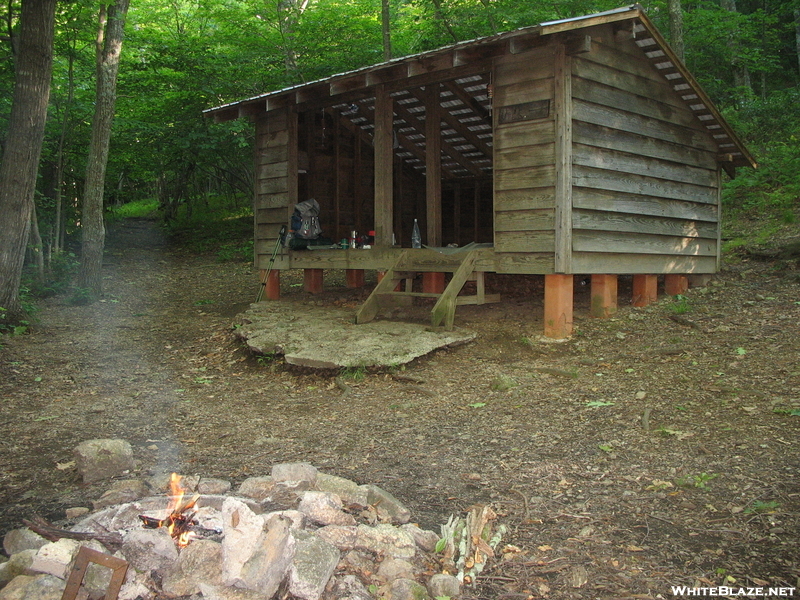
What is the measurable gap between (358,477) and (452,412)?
1.60 m

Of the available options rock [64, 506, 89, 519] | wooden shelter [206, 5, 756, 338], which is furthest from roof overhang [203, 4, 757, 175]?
rock [64, 506, 89, 519]

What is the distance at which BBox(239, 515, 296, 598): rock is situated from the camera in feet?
8.62

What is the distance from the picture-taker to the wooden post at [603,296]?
8359 mm

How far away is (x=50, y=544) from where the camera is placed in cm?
270

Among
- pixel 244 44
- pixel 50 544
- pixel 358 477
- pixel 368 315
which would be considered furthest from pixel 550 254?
pixel 244 44

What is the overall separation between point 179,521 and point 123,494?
61cm

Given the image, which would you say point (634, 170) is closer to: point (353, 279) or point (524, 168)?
point (524, 168)

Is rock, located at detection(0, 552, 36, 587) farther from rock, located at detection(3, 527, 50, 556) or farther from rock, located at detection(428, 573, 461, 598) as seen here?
rock, located at detection(428, 573, 461, 598)

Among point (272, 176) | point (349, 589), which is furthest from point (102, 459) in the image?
point (272, 176)

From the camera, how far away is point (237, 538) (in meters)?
2.74

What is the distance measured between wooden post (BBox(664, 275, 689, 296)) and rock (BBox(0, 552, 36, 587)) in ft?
31.0

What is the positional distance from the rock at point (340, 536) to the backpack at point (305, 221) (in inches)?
311

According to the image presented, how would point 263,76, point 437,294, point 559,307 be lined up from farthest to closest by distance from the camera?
point 263,76, point 437,294, point 559,307

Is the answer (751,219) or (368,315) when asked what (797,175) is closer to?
(751,219)
